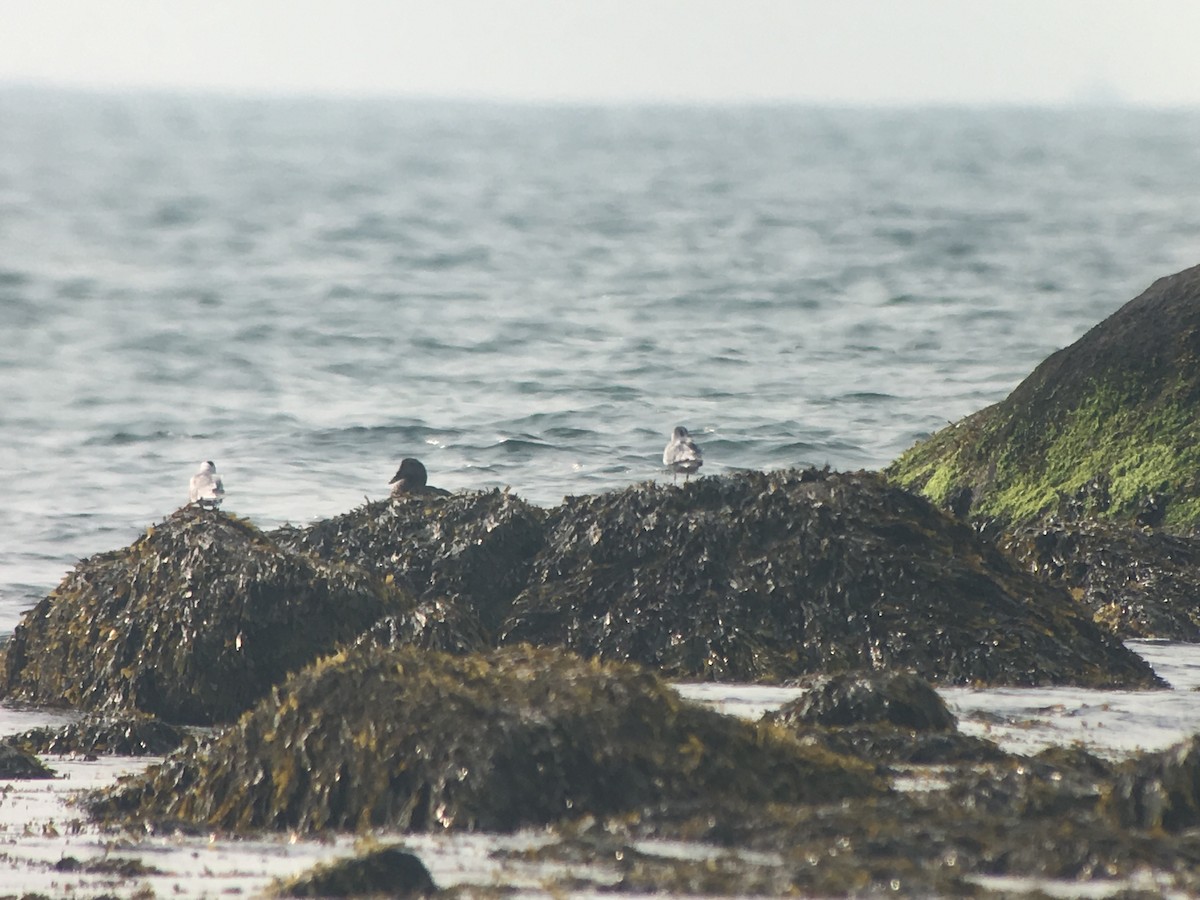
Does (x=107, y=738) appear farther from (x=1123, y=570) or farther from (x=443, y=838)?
(x=1123, y=570)

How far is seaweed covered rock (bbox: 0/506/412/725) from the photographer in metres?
8.58

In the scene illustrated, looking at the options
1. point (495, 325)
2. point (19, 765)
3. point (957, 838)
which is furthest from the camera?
point (495, 325)

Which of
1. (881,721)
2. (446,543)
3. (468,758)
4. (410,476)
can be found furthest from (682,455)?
(468,758)

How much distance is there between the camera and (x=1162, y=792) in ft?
18.9

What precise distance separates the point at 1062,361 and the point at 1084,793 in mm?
7005

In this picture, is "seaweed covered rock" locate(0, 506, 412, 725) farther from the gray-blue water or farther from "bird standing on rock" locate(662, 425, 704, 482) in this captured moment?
"bird standing on rock" locate(662, 425, 704, 482)

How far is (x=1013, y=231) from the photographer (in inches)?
2564

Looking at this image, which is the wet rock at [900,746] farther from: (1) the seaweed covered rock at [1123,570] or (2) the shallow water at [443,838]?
(1) the seaweed covered rock at [1123,570]

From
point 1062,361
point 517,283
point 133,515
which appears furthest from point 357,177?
point 1062,361

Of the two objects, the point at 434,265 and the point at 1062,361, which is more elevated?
the point at 434,265

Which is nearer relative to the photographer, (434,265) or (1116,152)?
(434,265)

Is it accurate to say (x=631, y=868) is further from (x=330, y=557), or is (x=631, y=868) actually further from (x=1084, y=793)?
(x=330, y=557)

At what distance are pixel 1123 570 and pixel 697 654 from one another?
9.37 feet

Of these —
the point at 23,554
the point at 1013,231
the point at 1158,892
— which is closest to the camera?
the point at 1158,892
